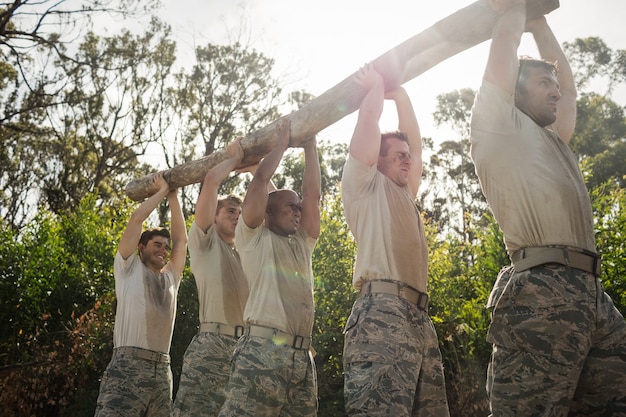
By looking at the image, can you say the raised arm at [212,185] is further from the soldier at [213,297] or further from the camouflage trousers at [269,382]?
the camouflage trousers at [269,382]

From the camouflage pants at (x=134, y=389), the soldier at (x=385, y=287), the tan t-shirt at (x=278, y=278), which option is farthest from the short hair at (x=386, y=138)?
the camouflage pants at (x=134, y=389)

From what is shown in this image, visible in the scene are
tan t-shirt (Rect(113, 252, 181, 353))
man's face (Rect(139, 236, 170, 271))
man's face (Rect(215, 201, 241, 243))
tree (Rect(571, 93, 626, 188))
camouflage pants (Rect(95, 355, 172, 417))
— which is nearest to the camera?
camouflage pants (Rect(95, 355, 172, 417))

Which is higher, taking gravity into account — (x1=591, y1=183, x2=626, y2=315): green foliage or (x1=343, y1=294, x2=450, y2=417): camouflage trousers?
(x1=591, y1=183, x2=626, y2=315): green foliage

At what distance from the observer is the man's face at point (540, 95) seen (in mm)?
3014

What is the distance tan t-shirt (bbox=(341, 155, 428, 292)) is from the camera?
3262 mm

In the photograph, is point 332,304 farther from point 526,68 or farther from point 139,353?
point 526,68

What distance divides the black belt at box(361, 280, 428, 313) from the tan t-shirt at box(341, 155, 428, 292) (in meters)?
0.03

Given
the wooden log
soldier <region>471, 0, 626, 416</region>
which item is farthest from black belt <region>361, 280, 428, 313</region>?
the wooden log

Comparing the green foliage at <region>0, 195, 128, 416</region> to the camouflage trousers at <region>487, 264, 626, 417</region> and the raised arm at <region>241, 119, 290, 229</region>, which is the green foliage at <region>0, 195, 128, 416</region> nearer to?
the raised arm at <region>241, 119, 290, 229</region>

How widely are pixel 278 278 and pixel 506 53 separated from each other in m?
2.07

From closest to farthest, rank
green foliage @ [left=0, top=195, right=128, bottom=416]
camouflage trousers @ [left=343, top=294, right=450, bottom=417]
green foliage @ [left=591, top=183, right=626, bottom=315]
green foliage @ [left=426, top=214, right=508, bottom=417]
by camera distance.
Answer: camouflage trousers @ [left=343, top=294, right=450, bottom=417]
green foliage @ [left=591, top=183, right=626, bottom=315]
green foliage @ [left=426, top=214, right=508, bottom=417]
green foliage @ [left=0, top=195, right=128, bottom=416]

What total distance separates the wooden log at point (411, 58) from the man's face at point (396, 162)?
0.57m

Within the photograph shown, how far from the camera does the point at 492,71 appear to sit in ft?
9.72

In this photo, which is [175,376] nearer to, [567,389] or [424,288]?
[424,288]
